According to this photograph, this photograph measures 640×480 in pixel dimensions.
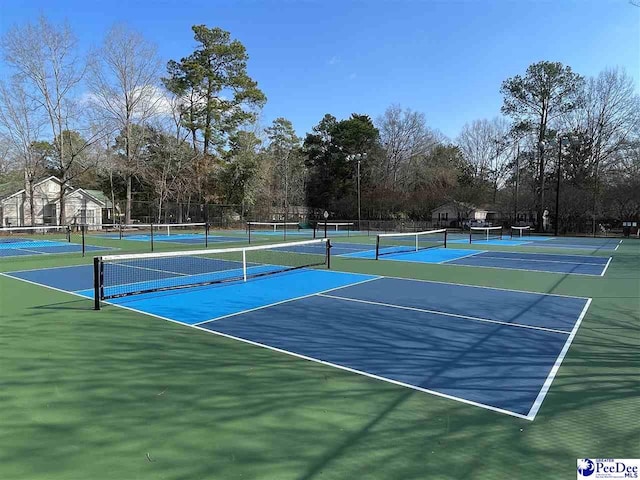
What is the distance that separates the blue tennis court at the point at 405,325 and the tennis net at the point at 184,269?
0.42m

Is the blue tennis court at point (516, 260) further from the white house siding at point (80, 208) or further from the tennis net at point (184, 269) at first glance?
the white house siding at point (80, 208)

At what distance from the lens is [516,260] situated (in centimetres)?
1589

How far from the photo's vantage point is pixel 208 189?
46.4m

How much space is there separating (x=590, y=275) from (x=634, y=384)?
9.13 m

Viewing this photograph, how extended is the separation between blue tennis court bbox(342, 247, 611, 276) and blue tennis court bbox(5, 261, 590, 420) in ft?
16.0

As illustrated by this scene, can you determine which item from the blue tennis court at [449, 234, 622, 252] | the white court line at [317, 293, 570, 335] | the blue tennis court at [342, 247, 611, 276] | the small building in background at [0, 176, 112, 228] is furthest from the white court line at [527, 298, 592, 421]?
the small building in background at [0, 176, 112, 228]

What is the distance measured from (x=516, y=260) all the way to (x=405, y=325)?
36.7 feet

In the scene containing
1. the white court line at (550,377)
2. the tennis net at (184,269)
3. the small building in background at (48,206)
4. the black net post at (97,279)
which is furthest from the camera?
the small building in background at (48,206)

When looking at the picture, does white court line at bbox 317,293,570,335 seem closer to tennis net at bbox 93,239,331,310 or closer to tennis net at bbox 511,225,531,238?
tennis net at bbox 93,239,331,310

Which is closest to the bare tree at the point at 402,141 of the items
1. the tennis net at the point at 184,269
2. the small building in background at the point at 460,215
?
the small building in background at the point at 460,215

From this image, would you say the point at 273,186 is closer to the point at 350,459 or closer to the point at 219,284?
the point at 219,284

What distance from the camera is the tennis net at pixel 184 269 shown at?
8.92 m

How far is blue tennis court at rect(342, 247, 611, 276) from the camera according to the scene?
13554 mm

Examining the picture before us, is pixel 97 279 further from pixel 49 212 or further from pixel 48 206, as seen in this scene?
pixel 48 206
